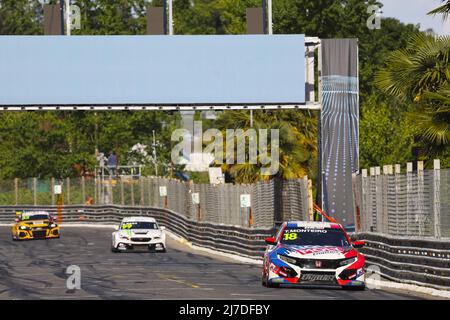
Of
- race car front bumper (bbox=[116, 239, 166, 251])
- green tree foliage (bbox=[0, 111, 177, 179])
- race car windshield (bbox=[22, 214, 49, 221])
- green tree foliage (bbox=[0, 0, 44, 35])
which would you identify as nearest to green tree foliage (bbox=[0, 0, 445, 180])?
green tree foliage (bbox=[0, 111, 177, 179])

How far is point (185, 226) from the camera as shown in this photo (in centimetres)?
5647

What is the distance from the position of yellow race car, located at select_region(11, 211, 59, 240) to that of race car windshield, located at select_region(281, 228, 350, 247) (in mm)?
31442

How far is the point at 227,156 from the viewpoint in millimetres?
62906

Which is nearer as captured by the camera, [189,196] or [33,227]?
[33,227]

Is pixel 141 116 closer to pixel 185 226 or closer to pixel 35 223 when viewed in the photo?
pixel 35 223

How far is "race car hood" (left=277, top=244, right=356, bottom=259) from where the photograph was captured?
84.7 feet

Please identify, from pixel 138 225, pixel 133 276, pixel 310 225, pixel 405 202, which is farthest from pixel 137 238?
pixel 310 225

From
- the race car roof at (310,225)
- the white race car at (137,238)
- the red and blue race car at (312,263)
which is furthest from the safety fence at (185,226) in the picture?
the red and blue race car at (312,263)

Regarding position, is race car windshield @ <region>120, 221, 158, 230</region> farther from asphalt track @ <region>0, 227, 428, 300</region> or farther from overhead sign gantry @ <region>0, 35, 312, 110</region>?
Result: overhead sign gantry @ <region>0, 35, 312, 110</region>

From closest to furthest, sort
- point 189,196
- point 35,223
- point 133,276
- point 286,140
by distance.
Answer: point 133,276 < point 35,223 < point 189,196 < point 286,140

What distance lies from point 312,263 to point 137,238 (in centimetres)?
2138
